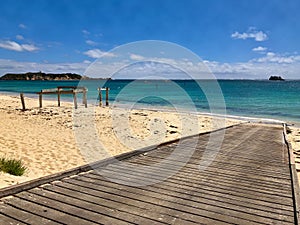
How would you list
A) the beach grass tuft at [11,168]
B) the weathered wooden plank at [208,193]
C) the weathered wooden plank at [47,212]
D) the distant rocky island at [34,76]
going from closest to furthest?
the weathered wooden plank at [47,212] → the weathered wooden plank at [208,193] → the beach grass tuft at [11,168] → the distant rocky island at [34,76]

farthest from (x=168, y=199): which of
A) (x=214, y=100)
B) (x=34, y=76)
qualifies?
(x=34, y=76)

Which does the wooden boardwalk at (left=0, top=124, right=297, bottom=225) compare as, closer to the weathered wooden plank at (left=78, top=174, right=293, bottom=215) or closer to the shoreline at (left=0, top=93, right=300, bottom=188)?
the weathered wooden plank at (left=78, top=174, right=293, bottom=215)

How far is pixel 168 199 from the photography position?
369cm

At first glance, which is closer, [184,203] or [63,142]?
[184,203]

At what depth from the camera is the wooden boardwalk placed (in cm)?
313

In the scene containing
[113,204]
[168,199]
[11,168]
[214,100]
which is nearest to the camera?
[113,204]

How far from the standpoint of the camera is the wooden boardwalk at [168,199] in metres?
3.13

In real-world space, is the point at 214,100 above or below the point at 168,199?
above

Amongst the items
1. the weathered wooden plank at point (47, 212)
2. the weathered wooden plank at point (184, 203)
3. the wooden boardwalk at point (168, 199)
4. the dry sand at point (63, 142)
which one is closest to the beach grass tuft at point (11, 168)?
the dry sand at point (63, 142)

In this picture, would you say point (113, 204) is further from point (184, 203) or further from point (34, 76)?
point (34, 76)

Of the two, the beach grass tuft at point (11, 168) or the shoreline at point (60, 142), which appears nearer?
the beach grass tuft at point (11, 168)

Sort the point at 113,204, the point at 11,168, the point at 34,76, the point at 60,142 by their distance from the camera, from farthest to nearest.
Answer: the point at 34,76, the point at 60,142, the point at 11,168, the point at 113,204

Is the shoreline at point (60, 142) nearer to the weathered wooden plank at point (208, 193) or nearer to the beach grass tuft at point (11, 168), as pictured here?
the beach grass tuft at point (11, 168)

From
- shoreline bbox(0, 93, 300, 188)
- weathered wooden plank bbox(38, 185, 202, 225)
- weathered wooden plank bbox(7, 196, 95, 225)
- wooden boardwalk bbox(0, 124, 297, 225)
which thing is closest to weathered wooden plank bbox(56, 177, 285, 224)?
wooden boardwalk bbox(0, 124, 297, 225)
